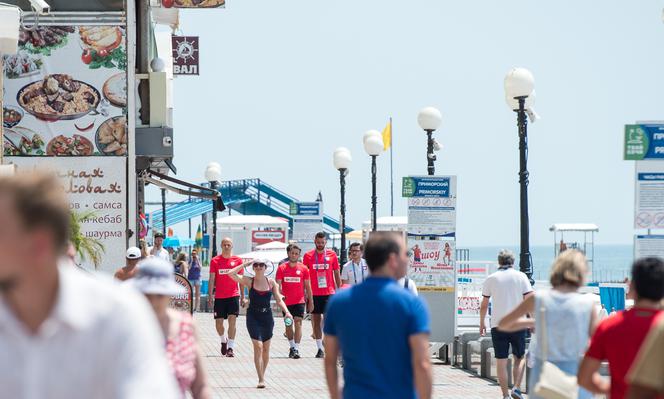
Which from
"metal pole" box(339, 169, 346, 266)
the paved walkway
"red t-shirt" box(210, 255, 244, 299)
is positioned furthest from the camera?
"metal pole" box(339, 169, 346, 266)

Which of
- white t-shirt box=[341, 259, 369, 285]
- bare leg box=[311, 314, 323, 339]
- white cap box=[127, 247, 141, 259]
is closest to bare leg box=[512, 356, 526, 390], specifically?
white cap box=[127, 247, 141, 259]

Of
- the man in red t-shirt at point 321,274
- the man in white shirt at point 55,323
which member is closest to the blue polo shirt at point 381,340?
the man in white shirt at point 55,323

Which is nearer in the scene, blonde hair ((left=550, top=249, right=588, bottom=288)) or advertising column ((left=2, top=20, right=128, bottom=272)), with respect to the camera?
blonde hair ((left=550, top=249, right=588, bottom=288))

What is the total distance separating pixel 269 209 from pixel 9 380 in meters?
79.8

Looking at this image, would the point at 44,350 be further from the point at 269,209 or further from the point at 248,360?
the point at 269,209

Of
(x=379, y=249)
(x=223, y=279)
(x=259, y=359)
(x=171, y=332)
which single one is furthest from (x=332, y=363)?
(x=223, y=279)

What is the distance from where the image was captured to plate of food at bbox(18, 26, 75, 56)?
25.6m

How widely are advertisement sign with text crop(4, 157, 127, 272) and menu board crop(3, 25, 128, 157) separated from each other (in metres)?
0.18

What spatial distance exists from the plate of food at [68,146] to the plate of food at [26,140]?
14 cm

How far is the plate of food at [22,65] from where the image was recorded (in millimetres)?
25516

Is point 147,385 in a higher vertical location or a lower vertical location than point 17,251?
lower

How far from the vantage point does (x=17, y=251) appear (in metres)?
3.42

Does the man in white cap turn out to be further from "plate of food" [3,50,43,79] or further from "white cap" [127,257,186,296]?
"plate of food" [3,50,43,79]

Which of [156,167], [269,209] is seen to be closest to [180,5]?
[156,167]
